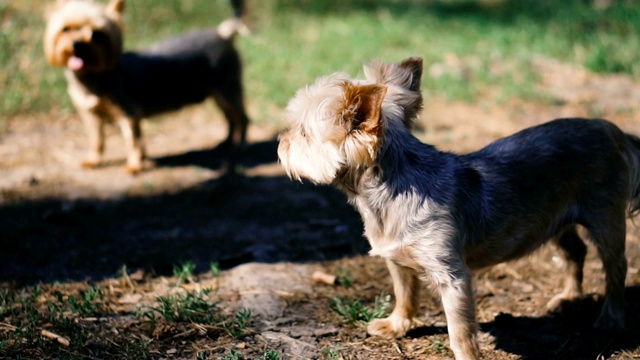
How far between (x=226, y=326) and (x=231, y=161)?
393 centimetres

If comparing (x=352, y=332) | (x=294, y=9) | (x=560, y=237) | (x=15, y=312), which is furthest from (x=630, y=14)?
(x=15, y=312)

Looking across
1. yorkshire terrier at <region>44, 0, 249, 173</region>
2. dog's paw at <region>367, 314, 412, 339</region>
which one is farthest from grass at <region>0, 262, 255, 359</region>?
yorkshire terrier at <region>44, 0, 249, 173</region>

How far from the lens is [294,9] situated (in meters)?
13.5

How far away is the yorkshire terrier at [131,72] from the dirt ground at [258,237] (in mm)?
429

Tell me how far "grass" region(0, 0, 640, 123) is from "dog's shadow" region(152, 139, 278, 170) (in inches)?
33.1

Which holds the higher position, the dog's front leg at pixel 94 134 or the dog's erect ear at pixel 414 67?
the dog's erect ear at pixel 414 67

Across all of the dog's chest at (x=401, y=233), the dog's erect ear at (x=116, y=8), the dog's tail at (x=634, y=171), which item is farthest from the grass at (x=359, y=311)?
the dog's erect ear at (x=116, y=8)

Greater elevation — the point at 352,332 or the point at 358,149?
the point at 358,149

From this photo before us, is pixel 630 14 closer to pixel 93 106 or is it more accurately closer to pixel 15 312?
pixel 93 106

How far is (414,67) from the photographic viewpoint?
12.8ft

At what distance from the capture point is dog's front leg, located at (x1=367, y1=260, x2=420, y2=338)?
423 centimetres

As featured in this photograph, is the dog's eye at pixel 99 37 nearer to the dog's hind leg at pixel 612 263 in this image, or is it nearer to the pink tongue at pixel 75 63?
the pink tongue at pixel 75 63

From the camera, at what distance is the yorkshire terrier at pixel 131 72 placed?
24.8 feet

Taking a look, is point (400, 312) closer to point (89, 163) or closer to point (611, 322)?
point (611, 322)
